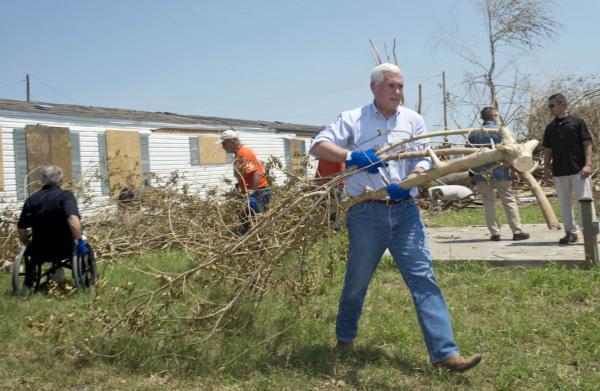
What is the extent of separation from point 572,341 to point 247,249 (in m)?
2.32

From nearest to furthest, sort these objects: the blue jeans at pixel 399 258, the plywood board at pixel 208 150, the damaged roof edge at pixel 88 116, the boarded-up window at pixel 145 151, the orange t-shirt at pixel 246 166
A: 1. the blue jeans at pixel 399 258
2. the orange t-shirt at pixel 246 166
3. the damaged roof edge at pixel 88 116
4. the boarded-up window at pixel 145 151
5. the plywood board at pixel 208 150

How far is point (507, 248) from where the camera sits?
6980 mm

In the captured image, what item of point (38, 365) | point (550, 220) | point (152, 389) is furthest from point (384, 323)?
point (38, 365)

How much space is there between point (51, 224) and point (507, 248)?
5012 millimetres

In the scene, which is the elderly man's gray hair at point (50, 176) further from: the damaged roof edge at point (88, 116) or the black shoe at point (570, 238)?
the damaged roof edge at point (88, 116)

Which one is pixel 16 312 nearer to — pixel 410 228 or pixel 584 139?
pixel 410 228

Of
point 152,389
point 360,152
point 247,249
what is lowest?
point 152,389

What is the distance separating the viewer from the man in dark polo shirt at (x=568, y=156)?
6.71m

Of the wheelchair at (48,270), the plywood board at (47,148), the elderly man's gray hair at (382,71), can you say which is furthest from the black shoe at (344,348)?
the plywood board at (47,148)

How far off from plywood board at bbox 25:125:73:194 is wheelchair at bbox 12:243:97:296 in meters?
7.97

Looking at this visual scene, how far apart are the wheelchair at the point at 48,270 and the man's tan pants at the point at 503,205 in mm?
4833

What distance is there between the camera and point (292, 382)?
3.67 metres

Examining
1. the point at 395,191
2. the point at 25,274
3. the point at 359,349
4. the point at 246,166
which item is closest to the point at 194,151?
the point at 246,166

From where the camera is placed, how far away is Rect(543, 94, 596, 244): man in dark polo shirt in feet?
22.0
